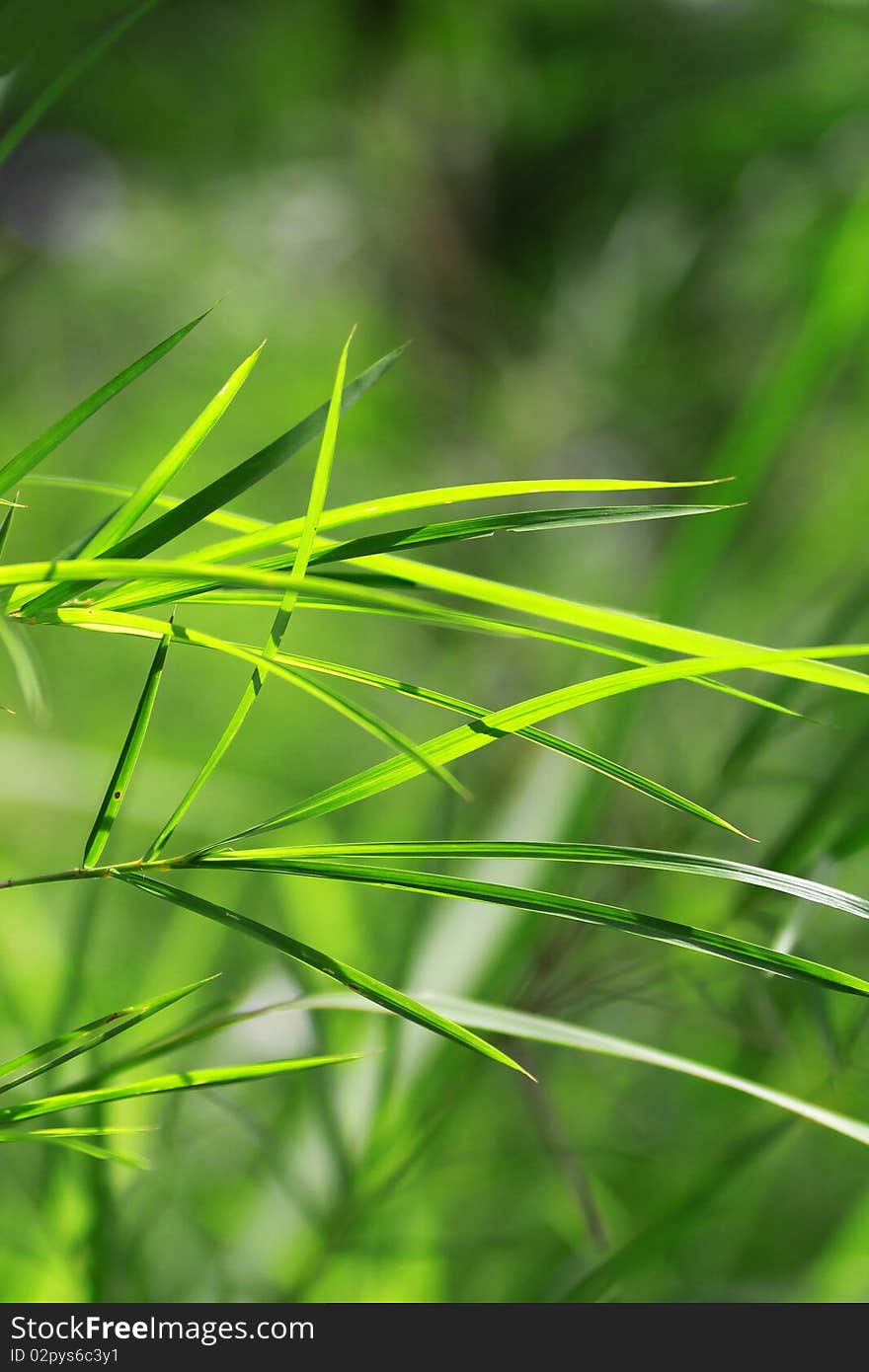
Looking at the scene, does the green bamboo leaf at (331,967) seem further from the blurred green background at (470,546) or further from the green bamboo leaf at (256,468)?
the blurred green background at (470,546)

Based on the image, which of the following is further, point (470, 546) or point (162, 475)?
point (470, 546)

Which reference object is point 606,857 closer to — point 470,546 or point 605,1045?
point 605,1045

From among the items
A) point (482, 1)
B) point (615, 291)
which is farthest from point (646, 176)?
point (482, 1)

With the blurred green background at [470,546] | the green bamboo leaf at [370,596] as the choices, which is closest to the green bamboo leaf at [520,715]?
the green bamboo leaf at [370,596]

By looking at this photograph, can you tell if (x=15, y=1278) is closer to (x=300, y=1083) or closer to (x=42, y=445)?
(x=300, y=1083)

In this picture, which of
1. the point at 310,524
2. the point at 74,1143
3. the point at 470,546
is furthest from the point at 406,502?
the point at 470,546

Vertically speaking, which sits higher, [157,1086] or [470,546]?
[470,546]

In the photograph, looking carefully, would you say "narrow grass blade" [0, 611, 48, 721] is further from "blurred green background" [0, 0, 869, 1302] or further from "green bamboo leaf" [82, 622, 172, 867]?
"blurred green background" [0, 0, 869, 1302]

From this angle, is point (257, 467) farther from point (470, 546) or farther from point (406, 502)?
point (470, 546)
